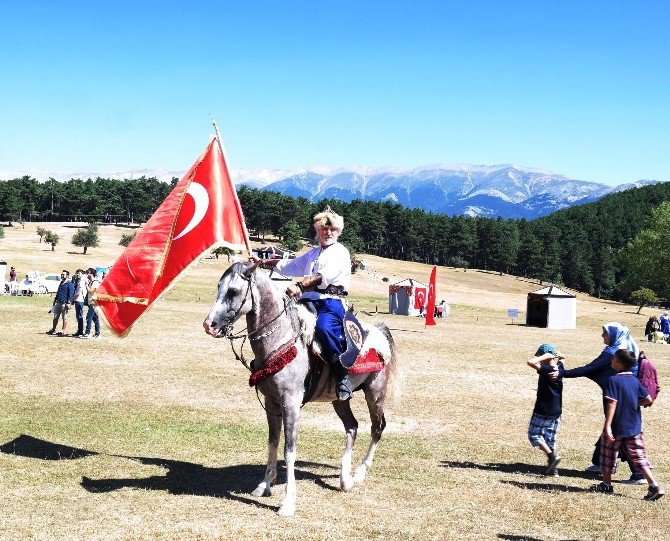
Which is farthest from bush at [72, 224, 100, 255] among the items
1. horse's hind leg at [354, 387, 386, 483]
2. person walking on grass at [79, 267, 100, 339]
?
horse's hind leg at [354, 387, 386, 483]

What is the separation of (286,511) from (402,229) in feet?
486

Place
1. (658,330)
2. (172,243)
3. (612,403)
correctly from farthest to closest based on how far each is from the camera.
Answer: (658,330)
(172,243)
(612,403)

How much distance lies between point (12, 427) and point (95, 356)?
8.66 metres

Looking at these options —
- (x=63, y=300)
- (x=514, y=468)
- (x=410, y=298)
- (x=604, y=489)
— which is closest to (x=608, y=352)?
(x=604, y=489)

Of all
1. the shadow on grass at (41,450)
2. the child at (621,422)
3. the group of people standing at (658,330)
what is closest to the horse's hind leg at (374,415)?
the child at (621,422)

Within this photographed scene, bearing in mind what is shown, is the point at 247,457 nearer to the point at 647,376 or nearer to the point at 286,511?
the point at 286,511

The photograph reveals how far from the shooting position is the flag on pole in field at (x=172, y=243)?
395 inches

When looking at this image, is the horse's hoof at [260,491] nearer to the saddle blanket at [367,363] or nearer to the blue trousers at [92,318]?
the saddle blanket at [367,363]

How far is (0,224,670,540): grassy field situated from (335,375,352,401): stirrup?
1342 millimetres

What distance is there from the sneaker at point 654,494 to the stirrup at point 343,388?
174 inches

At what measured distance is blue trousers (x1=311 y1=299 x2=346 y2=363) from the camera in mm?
9039

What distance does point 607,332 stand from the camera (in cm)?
1034

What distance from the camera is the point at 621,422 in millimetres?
9766

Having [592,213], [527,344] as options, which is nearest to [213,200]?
[527,344]
